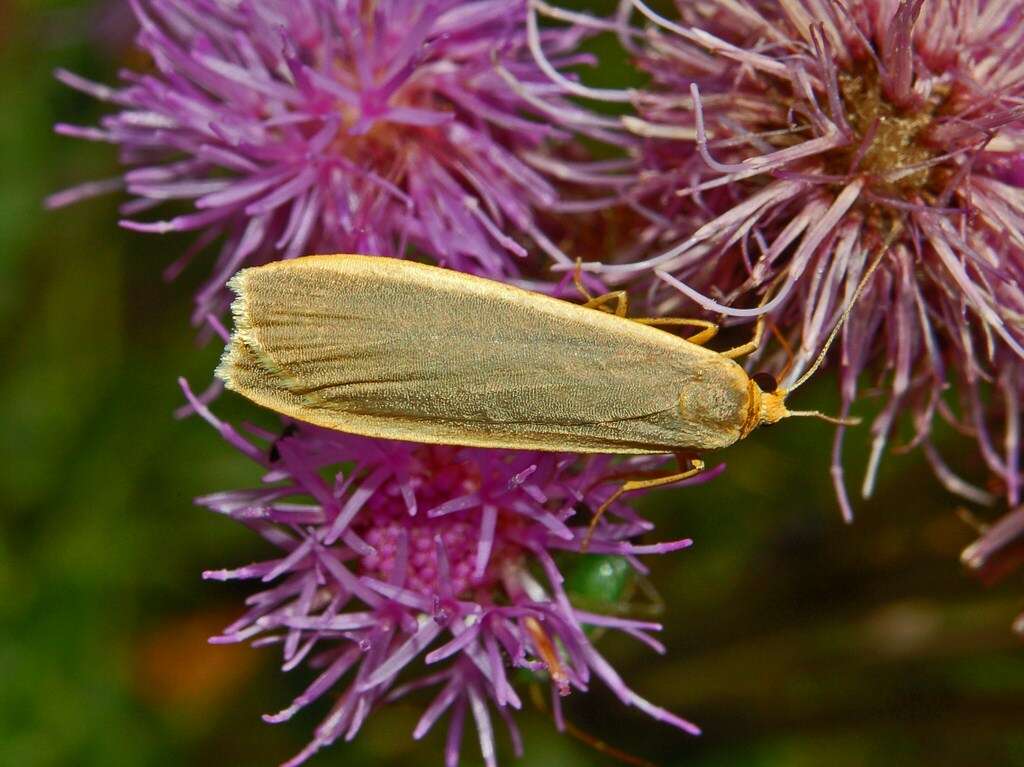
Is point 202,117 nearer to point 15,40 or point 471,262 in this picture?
point 471,262

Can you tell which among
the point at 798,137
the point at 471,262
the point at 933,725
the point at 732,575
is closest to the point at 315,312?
the point at 471,262

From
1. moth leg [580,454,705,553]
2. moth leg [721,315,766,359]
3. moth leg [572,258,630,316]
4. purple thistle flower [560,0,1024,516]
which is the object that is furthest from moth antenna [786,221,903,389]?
moth leg [572,258,630,316]

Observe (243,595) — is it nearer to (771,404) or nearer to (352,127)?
(352,127)

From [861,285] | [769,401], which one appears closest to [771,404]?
[769,401]

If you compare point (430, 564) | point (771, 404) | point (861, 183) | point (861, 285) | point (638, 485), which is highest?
point (861, 183)

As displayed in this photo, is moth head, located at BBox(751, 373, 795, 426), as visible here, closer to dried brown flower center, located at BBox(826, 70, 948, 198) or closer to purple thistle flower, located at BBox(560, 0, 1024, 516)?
purple thistle flower, located at BBox(560, 0, 1024, 516)

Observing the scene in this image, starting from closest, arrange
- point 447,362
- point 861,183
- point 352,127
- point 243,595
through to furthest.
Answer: point 447,362 → point 861,183 → point 352,127 → point 243,595

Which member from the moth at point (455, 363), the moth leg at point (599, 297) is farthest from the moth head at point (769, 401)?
the moth leg at point (599, 297)
